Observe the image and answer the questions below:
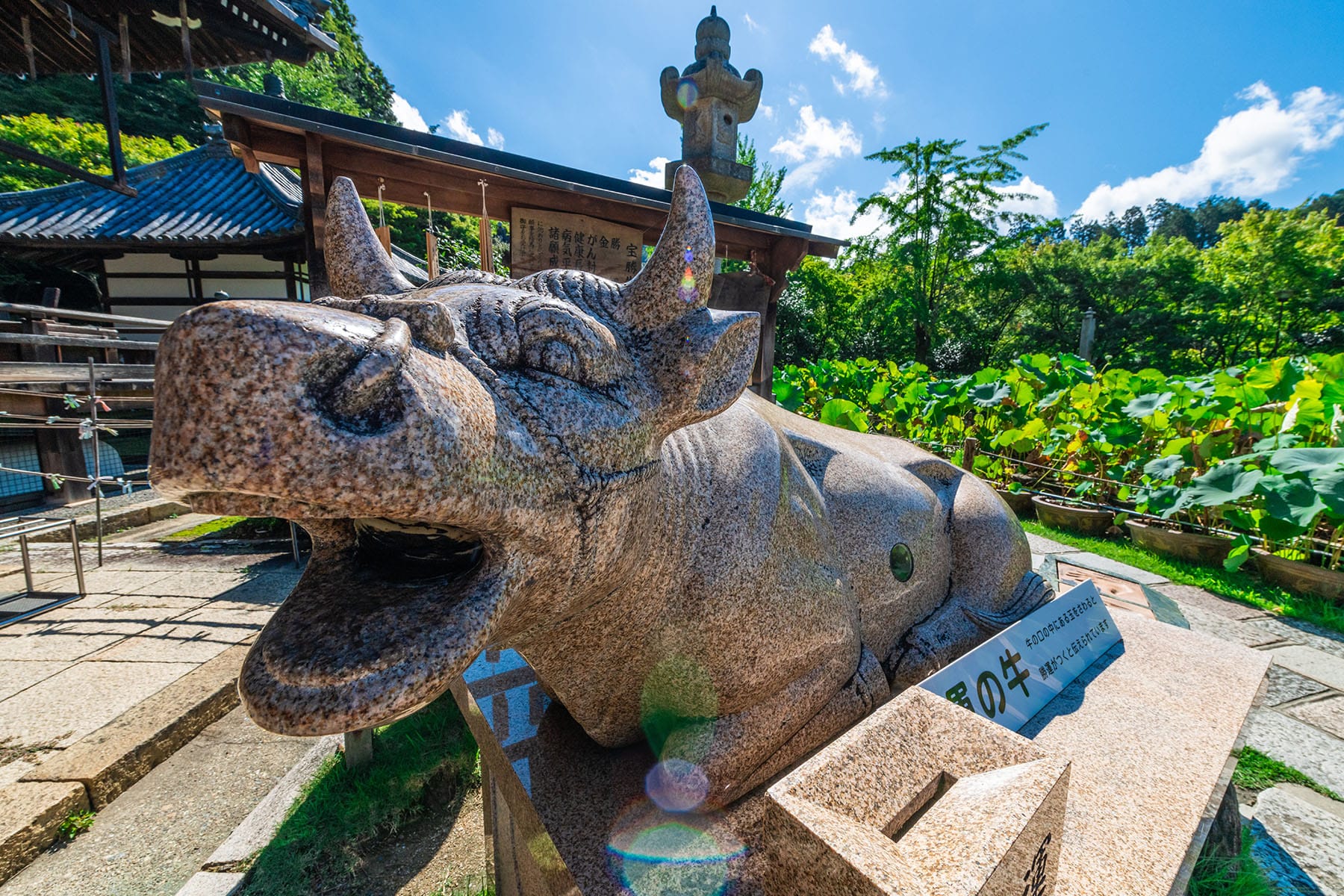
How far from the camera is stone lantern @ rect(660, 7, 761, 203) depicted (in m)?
13.5

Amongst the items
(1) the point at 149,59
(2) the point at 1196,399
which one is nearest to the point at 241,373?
(2) the point at 1196,399

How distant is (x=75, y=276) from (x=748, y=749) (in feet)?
75.2

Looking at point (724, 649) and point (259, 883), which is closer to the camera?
point (724, 649)

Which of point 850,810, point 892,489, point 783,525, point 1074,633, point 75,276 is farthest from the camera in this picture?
point 75,276

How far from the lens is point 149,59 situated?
677 cm

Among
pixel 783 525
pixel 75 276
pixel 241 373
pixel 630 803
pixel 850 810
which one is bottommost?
pixel 630 803

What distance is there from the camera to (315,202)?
3.94 m

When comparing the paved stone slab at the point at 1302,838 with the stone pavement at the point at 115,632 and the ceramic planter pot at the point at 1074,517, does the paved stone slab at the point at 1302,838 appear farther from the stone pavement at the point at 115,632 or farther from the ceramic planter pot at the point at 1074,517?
the stone pavement at the point at 115,632

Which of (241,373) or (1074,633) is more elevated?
(241,373)

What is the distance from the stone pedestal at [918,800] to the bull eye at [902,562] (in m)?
0.68

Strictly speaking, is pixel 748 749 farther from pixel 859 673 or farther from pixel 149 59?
pixel 149 59

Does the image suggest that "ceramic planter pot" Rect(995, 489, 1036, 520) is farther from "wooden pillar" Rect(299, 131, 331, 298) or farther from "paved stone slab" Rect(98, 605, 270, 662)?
"paved stone slab" Rect(98, 605, 270, 662)

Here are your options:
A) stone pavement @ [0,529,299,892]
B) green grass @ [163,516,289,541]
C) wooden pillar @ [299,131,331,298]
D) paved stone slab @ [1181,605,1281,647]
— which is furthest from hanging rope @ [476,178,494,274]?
green grass @ [163,516,289,541]

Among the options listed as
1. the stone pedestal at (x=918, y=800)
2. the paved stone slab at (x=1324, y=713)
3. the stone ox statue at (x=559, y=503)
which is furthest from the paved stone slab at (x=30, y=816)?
the paved stone slab at (x=1324, y=713)
